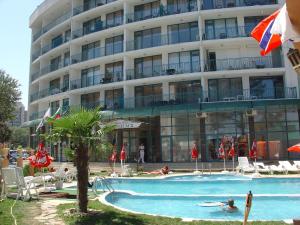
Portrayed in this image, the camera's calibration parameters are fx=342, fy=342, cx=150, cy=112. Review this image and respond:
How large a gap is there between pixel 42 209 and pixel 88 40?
2974 centimetres

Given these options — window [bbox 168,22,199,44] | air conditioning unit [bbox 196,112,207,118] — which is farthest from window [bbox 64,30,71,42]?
air conditioning unit [bbox 196,112,207,118]

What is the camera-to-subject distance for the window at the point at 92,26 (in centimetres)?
3766

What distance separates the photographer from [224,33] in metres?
31.8

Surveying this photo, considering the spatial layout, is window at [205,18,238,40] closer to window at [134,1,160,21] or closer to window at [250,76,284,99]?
window at [250,76,284,99]

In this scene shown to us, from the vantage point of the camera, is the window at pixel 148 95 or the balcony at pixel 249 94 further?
the window at pixel 148 95

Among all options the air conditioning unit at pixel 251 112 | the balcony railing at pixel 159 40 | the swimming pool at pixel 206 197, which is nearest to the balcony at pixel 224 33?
the balcony railing at pixel 159 40

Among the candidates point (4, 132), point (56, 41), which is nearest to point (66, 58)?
point (56, 41)

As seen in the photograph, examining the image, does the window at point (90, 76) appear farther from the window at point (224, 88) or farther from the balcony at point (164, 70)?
A: the window at point (224, 88)

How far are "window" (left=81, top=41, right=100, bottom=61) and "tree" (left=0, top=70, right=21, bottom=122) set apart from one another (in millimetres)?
8000

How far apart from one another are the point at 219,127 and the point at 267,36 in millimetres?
24139

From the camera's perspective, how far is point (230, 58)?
31.2 meters

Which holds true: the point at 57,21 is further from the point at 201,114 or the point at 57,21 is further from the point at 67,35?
the point at 201,114

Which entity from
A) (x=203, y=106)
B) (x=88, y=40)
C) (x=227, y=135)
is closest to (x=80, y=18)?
(x=88, y=40)

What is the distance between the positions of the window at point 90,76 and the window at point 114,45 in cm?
219
